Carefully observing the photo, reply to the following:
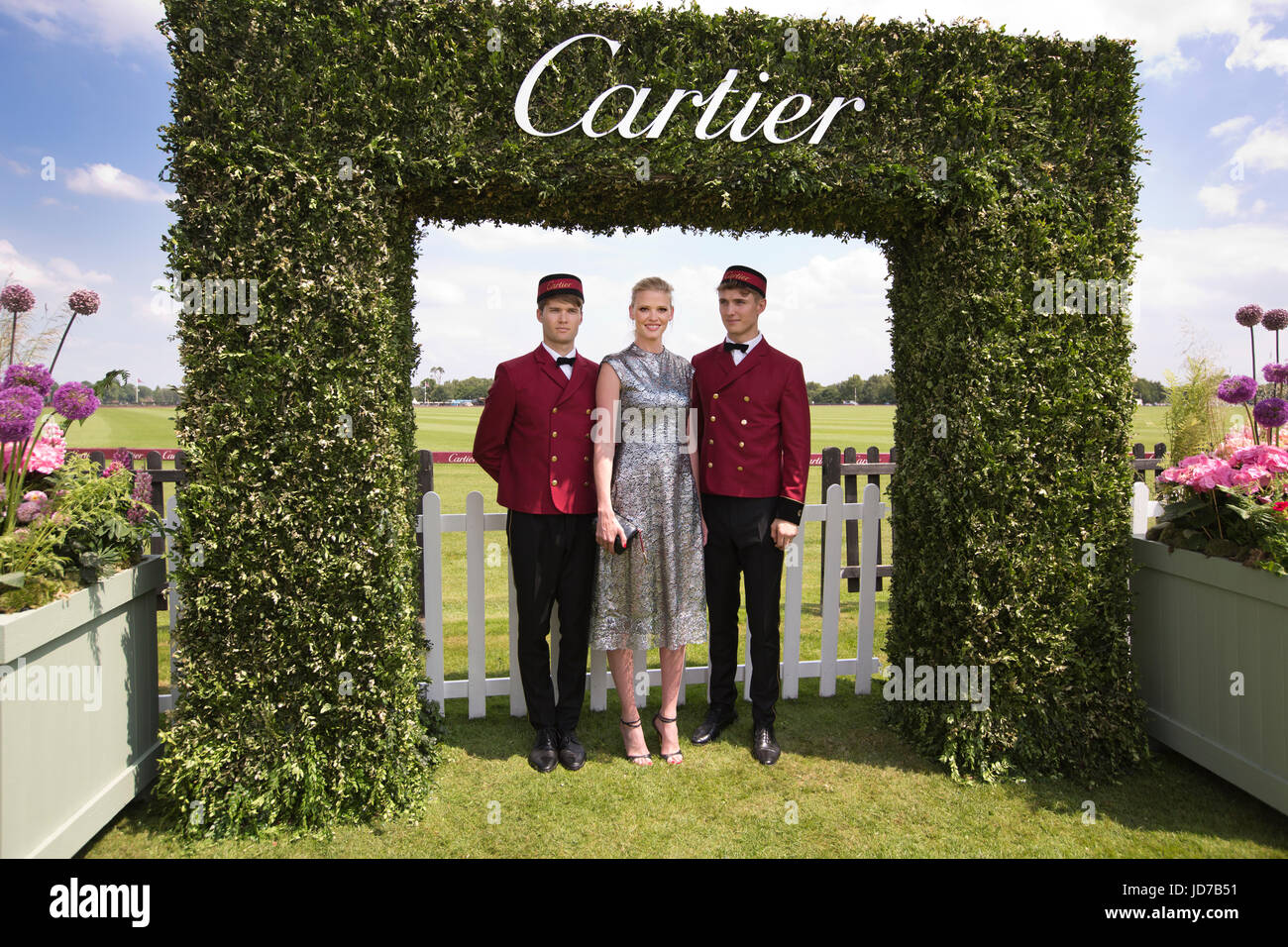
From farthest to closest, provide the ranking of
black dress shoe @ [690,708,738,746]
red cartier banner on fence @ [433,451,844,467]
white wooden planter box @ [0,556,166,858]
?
red cartier banner on fence @ [433,451,844,467]
black dress shoe @ [690,708,738,746]
white wooden planter box @ [0,556,166,858]

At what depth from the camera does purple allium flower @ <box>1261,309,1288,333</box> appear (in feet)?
13.3

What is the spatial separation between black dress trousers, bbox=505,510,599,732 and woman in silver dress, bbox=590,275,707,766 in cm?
10

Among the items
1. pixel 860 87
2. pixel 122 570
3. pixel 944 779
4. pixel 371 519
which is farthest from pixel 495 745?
pixel 860 87

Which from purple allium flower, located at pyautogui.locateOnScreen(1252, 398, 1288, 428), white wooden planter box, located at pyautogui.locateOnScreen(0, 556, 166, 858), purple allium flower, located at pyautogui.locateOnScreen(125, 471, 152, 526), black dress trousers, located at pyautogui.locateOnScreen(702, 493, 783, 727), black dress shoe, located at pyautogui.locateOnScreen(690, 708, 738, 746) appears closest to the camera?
white wooden planter box, located at pyautogui.locateOnScreen(0, 556, 166, 858)

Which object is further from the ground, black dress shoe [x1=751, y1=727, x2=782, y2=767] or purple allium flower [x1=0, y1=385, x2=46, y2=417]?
purple allium flower [x1=0, y1=385, x2=46, y2=417]

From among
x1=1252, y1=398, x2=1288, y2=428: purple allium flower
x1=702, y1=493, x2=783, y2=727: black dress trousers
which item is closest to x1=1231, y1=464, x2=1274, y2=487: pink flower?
x1=1252, y1=398, x2=1288, y2=428: purple allium flower

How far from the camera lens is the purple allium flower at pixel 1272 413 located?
3670 mm

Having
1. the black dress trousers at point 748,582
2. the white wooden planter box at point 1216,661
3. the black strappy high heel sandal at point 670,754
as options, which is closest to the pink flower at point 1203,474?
the white wooden planter box at point 1216,661

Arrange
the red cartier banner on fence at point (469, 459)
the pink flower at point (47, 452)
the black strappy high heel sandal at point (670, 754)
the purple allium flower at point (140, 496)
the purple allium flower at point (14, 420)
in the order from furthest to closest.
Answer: the red cartier banner on fence at point (469, 459) < the black strappy high heel sandal at point (670, 754) < the purple allium flower at point (140, 496) < the pink flower at point (47, 452) < the purple allium flower at point (14, 420)

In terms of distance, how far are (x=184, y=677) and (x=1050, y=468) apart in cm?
438

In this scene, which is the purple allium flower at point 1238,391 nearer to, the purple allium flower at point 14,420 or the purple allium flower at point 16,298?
the purple allium flower at point 14,420

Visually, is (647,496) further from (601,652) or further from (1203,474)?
(1203,474)

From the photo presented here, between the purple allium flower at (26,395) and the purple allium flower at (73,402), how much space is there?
0.20 m

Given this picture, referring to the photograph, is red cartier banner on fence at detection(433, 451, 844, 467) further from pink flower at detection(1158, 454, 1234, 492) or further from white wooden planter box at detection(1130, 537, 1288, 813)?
white wooden planter box at detection(1130, 537, 1288, 813)
